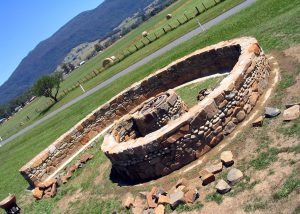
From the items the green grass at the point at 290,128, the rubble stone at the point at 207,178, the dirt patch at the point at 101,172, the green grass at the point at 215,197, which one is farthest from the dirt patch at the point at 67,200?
the green grass at the point at 290,128

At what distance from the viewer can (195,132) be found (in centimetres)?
1342

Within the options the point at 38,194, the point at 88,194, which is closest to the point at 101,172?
the point at 88,194

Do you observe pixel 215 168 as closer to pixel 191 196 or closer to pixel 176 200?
pixel 191 196

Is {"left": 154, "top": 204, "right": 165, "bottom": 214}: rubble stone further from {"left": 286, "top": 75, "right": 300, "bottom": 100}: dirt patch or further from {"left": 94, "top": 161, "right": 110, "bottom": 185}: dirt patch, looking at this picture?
{"left": 286, "top": 75, "right": 300, "bottom": 100}: dirt patch

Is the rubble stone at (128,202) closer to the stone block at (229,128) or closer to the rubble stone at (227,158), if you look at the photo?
the rubble stone at (227,158)

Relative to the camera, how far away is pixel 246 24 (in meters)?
26.0

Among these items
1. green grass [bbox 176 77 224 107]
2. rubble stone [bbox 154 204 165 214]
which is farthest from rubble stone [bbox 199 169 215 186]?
green grass [bbox 176 77 224 107]

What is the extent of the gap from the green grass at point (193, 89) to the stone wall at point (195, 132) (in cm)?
413

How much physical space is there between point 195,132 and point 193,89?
25.8 ft

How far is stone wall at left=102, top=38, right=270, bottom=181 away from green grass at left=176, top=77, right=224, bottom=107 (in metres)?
4.13

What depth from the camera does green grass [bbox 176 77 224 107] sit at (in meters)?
19.5

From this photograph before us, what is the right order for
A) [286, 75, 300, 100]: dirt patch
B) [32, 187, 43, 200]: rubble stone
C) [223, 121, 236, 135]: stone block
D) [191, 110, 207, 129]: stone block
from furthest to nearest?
[32, 187, 43, 200]: rubble stone
[223, 121, 236, 135]: stone block
[286, 75, 300, 100]: dirt patch
[191, 110, 207, 129]: stone block

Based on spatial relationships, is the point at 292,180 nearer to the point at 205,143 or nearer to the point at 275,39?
the point at 205,143

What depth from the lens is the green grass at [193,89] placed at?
19511 mm
